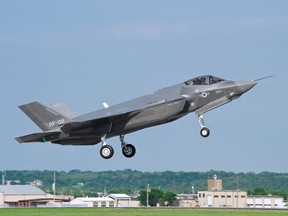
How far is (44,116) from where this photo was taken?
65438 mm

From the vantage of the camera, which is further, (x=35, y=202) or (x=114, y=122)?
(x=35, y=202)

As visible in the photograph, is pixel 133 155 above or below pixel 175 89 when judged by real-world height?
below

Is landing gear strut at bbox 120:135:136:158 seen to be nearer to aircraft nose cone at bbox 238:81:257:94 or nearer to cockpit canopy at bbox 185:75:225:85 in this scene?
cockpit canopy at bbox 185:75:225:85

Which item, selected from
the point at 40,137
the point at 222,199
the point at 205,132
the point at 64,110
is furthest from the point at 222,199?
the point at 205,132

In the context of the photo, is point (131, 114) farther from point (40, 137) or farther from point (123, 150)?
point (40, 137)

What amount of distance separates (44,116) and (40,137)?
2.05 meters

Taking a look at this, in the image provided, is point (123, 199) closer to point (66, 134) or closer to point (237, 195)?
point (237, 195)

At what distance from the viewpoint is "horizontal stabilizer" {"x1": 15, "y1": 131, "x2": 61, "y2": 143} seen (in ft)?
210

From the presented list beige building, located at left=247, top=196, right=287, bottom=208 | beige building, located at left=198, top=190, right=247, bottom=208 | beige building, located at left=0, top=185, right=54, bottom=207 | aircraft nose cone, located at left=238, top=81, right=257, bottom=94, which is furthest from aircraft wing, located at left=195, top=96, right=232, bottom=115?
beige building, located at left=198, top=190, right=247, bottom=208

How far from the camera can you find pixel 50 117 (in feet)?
214

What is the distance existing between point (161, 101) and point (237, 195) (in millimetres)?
127891

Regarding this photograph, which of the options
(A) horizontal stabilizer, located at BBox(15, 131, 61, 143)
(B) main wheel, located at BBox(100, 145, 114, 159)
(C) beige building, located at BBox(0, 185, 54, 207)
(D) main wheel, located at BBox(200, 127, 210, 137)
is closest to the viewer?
(D) main wheel, located at BBox(200, 127, 210, 137)

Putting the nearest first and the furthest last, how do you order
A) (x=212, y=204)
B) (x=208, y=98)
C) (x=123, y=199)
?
(x=208, y=98)
(x=212, y=204)
(x=123, y=199)

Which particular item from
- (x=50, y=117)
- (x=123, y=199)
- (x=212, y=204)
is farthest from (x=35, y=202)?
(x=50, y=117)
